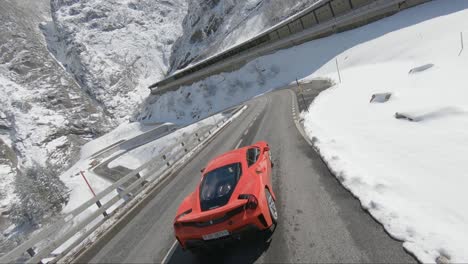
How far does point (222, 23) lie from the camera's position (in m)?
98.6

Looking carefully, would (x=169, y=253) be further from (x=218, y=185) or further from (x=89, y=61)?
(x=89, y=61)

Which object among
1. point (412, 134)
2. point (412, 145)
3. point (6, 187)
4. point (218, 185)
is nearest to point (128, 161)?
point (218, 185)

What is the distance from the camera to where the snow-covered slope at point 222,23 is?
79.4 m

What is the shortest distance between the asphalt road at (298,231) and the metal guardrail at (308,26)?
33.4 metres

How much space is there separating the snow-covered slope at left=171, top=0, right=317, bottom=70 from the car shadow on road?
73.5 meters

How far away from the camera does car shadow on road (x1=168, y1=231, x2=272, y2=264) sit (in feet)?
17.3

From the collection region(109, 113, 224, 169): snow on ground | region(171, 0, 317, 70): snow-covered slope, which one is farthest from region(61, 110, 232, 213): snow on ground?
region(171, 0, 317, 70): snow-covered slope

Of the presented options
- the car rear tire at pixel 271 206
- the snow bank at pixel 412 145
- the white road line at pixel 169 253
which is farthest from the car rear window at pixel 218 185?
the snow bank at pixel 412 145

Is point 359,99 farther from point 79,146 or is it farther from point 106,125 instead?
point 106,125

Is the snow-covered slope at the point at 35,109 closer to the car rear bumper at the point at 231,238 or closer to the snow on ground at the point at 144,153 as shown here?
the snow on ground at the point at 144,153

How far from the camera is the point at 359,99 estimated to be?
1540 cm

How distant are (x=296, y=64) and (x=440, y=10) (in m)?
20.3

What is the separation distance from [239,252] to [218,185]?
1381 mm

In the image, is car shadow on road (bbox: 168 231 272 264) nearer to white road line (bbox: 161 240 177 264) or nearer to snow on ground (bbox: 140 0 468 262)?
white road line (bbox: 161 240 177 264)
